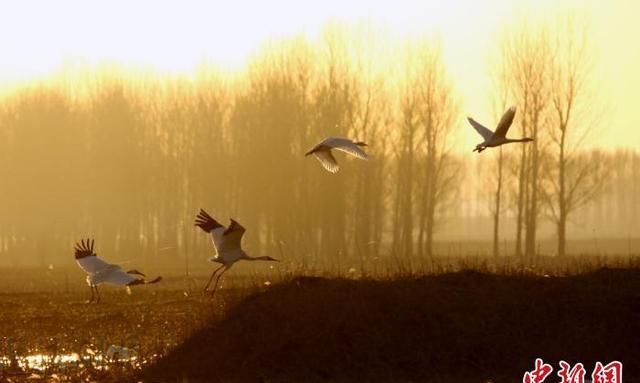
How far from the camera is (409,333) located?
19.1m

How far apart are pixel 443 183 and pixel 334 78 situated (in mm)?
13175

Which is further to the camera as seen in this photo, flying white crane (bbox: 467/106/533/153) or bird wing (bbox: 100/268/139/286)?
bird wing (bbox: 100/268/139/286)

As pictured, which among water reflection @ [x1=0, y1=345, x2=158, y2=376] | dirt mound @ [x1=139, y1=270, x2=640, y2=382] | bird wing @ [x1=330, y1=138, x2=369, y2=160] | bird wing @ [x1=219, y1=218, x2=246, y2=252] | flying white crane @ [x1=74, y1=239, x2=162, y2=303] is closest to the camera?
dirt mound @ [x1=139, y1=270, x2=640, y2=382]

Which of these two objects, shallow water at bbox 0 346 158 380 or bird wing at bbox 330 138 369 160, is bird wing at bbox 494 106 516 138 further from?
shallow water at bbox 0 346 158 380

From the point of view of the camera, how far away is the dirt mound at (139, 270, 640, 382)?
1861 centimetres

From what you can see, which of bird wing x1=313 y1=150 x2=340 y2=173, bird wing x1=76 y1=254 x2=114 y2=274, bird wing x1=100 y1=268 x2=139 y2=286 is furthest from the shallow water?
bird wing x1=313 y1=150 x2=340 y2=173

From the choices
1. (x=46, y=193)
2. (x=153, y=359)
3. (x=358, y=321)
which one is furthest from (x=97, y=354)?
(x=46, y=193)

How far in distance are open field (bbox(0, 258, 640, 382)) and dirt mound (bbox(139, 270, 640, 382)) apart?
20 mm

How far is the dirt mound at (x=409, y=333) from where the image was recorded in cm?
1861

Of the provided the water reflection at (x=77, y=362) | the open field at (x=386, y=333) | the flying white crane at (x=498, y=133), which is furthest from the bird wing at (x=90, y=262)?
the flying white crane at (x=498, y=133)

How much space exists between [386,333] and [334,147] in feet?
18.2

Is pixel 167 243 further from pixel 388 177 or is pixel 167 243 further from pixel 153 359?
pixel 153 359

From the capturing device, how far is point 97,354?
20.0 metres

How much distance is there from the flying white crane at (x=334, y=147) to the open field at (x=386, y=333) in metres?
3.07
